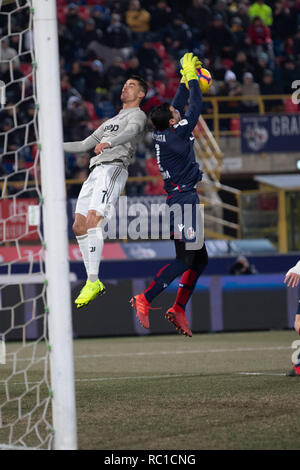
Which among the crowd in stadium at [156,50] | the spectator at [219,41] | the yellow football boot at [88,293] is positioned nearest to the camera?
the yellow football boot at [88,293]

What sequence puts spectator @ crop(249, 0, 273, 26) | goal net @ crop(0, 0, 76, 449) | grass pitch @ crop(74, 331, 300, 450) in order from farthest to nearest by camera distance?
1. spectator @ crop(249, 0, 273, 26)
2. goal net @ crop(0, 0, 76, 449)
3. grass pitch @ crop(74, 331, 300, 450)

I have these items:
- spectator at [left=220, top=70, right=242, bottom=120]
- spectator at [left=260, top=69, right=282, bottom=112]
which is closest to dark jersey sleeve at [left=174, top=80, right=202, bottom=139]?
spectator at [left=220, top=70, right=242, bottom=120]

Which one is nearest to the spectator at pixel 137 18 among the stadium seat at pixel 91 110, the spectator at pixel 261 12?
the spectator at pixel 261 12

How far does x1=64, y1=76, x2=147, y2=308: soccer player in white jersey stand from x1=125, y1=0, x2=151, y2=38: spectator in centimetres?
1442

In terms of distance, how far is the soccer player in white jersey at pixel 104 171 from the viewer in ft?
26.1

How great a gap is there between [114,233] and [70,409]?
12.0 meters

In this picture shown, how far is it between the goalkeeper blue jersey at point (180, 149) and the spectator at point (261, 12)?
51.3 feet

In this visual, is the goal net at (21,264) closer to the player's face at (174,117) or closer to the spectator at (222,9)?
the player's face at (174,117)

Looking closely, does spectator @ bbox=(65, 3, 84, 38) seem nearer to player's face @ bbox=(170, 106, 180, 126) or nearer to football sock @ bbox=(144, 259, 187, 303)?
player's face @ bbox=(170, 106, 180, 126)

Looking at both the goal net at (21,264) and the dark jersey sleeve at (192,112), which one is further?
the dark jersey sleeve at (192,112)

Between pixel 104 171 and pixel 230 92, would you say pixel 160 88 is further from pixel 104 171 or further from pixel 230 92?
pixel 104 171

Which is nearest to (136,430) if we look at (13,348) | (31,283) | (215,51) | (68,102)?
(13,348)

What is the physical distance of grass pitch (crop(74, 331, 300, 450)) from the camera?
519 cm

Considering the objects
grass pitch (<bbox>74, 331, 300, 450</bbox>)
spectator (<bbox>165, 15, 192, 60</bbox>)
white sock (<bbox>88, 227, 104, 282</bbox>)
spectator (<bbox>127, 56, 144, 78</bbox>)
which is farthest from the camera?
spectator (<bbox>165, 15, 192, 60</bbox>)
